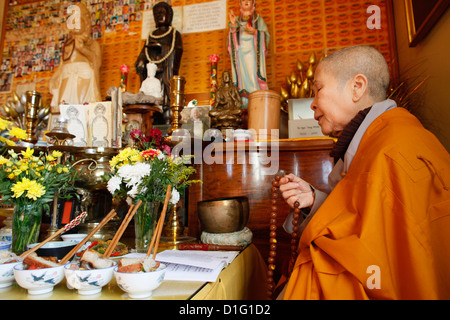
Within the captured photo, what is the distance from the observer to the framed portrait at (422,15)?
1.74 meters

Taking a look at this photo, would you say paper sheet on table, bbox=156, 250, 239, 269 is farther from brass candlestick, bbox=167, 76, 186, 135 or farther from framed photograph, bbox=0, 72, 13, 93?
framed photograph, bbox=0, 72, 13, 93

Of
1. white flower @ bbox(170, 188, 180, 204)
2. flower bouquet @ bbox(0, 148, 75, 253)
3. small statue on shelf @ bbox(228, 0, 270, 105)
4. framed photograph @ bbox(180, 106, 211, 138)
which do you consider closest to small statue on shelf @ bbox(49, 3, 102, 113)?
framed photograph @ bbox(180, 106, 211, 138)

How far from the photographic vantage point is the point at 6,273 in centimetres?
75

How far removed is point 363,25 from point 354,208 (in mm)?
3436

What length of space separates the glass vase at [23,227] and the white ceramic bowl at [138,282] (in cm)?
65

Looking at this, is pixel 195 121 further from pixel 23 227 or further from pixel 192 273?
pixel 192 273

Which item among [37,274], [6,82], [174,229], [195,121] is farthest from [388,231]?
[6,82]

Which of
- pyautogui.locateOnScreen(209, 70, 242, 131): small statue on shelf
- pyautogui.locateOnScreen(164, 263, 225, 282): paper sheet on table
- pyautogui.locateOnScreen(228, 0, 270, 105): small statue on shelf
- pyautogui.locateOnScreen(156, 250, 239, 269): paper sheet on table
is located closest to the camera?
pyautogui.locateOnScreen(164, 263, 225, 282): paper sheet on table

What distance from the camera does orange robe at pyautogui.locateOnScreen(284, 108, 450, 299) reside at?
26.5 inches

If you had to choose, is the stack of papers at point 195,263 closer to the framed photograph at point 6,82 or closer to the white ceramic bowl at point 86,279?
the white ceramic bowl at point 86,279

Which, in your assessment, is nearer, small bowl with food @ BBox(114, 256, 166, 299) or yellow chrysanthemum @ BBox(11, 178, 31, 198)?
small bowl with food @ BBox(114, 256, 166, 299)

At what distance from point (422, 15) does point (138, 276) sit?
2.41 meters

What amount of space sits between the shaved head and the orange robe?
0.98ft

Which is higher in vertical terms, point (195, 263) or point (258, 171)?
point (258, 171)
